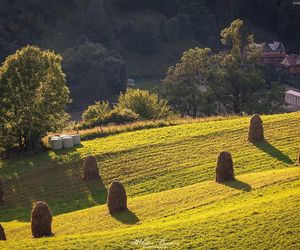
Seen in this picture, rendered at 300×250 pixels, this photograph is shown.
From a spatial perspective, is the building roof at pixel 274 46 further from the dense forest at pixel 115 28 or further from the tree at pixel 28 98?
the tree at pixel 28 98

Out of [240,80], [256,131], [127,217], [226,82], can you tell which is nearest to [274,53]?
[226,82]

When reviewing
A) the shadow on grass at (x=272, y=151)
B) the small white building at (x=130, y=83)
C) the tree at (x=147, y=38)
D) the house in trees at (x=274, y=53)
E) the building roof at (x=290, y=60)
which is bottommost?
the shadow on grass at (x=272, y=151)

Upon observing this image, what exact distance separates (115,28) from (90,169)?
112152 mm

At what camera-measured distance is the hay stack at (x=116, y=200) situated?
37.6 m

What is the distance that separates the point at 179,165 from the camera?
4803 centimetres

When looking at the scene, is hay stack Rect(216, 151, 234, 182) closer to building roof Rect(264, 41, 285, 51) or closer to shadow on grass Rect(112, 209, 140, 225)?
shadow on grass Rect(112, 209, 140, 225)

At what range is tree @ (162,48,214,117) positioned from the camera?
8888 centimetres

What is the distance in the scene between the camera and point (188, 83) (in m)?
91.3

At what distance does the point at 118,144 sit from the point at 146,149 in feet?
10.9

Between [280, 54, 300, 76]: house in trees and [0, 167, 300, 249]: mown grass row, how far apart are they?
103 meters

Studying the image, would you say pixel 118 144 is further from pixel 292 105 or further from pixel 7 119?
pixel 292 105

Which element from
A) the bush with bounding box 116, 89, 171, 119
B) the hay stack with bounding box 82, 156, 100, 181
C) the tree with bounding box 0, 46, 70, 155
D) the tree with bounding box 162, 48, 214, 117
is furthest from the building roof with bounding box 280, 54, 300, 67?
the hay stack with bounding box 82, 156, 100, 181

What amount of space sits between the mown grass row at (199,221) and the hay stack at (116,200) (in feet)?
1.95

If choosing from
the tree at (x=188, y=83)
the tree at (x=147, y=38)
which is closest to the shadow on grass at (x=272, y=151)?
the tree at (x=188, y=83)
